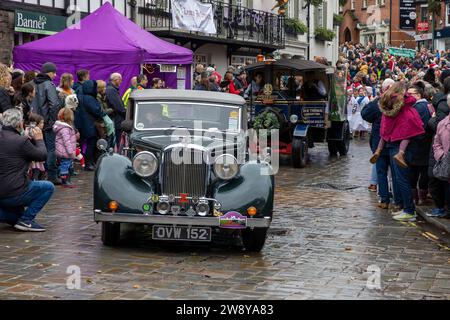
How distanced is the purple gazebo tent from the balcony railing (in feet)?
32.0

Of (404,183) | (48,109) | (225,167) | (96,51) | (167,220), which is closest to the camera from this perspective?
(167,220)

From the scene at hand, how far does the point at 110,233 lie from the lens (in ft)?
29.9

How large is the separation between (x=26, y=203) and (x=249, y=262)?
2873 mm

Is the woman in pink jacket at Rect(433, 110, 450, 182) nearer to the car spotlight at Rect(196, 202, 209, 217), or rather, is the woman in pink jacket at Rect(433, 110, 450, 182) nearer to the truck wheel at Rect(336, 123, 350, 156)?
the car spotlight at Rect(196, 202, 209, 217)

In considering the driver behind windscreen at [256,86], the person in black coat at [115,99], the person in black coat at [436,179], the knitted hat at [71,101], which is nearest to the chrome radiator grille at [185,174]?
the person in black coat at [436,179]

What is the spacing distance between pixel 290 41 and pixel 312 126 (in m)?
23.1

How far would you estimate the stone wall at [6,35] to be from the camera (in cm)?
2153

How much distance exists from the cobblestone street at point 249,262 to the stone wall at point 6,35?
10337mm

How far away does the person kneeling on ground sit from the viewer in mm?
9586

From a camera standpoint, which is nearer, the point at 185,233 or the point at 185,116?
the point at 185,233

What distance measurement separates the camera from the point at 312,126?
19234 mm

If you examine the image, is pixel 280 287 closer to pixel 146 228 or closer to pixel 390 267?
pixel 390 267

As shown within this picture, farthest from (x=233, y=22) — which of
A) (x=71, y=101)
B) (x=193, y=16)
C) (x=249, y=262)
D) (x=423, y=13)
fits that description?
(x=423, y=13)

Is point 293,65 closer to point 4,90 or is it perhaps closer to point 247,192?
point 4,90
